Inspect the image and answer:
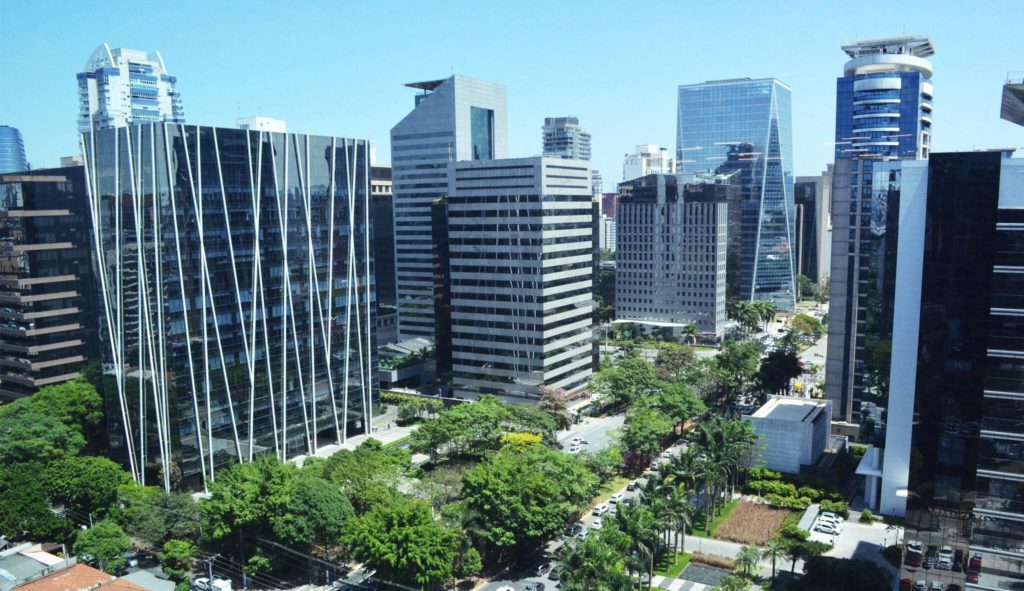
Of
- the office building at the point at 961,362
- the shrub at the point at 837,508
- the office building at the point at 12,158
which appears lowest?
the shrub at the point at 837,508

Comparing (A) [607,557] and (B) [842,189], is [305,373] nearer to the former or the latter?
(A) [607,557]

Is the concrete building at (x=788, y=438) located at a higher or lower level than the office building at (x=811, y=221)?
lower

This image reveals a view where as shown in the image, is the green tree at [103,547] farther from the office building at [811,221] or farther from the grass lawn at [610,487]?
the office building at [811,221]

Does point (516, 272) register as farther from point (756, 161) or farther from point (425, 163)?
point (756, 161)

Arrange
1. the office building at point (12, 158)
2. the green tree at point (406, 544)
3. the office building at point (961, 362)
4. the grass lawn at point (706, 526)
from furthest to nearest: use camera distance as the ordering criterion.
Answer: the office building at point (12, 158), the grass lawn at point (706, 526), the green tree at point (406, 544), the office building at point (961, 362)

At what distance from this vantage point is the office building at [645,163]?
18112cm

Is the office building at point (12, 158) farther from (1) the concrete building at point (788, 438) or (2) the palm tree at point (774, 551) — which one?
(1) the concrete building at point (788, 438)

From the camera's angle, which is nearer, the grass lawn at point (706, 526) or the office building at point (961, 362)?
the office building at point (961, 362)

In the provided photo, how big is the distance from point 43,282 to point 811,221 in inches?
5726

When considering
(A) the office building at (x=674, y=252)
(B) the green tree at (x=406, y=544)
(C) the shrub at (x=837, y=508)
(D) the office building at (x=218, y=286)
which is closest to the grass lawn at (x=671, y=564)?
(C) the shrub at (x=837, y=508)

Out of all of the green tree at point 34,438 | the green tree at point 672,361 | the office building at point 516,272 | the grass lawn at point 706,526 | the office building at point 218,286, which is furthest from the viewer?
the green tree at point 672,361

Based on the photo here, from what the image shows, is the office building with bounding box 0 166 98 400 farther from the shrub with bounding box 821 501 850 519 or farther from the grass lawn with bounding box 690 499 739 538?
the shrub with bounding box 821 501 850 519

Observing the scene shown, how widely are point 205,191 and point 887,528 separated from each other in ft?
174

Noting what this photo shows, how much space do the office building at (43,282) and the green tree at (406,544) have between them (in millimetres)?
45568
